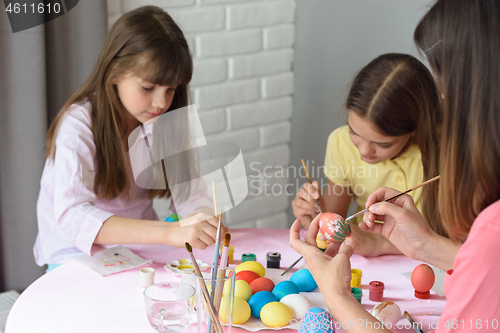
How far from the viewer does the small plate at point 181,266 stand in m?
0.98

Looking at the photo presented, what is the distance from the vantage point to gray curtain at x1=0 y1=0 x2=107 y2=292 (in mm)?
1384

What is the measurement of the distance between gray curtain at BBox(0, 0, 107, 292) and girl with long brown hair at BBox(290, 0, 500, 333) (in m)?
1.13

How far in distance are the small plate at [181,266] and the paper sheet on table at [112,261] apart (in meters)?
0.05

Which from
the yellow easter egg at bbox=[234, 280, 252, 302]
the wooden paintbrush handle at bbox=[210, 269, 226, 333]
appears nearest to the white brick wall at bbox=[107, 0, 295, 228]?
the yellow easter egg at bbox=[234, 280, 252, 302]

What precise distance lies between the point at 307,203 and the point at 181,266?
41 cm

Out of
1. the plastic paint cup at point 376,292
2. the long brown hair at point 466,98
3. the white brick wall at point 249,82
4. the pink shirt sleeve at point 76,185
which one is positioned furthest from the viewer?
the white brick wall at point 249,82

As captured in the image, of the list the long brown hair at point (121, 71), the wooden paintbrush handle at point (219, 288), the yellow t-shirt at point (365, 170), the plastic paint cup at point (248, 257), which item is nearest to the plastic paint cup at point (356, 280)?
the plastic paint cup at point (248, 257)

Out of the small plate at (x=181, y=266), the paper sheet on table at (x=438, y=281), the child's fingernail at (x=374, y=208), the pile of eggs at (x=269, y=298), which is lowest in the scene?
the small plate at (x=181, y=266)

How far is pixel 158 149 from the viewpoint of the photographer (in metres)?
1.18

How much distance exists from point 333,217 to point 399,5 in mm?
995

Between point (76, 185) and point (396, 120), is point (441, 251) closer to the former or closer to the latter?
point (396, 120)

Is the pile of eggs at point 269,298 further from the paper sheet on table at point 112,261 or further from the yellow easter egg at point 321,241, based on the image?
the paper sheet on table at point 112,261

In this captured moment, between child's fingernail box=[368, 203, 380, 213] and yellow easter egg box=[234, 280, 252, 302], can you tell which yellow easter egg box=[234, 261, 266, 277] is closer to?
yellow easter egg box=[234, 280, 252, 302]

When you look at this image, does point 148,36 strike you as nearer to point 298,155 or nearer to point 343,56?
point 343,56
